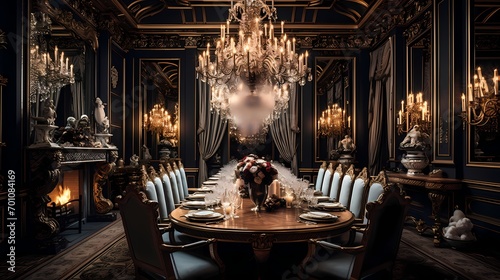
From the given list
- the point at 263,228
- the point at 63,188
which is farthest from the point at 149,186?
the point at 63,188

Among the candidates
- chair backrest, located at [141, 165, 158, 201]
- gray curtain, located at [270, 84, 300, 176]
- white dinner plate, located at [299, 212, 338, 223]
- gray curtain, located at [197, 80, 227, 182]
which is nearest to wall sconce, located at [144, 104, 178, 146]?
gray curtain, located at [197, 80, 227, 182]

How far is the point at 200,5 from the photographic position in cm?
584

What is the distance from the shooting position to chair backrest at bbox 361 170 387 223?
239 centimetres

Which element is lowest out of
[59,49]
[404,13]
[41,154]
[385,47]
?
[41,154]

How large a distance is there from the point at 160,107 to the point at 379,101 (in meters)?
4.59

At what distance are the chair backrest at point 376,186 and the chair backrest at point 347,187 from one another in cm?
47

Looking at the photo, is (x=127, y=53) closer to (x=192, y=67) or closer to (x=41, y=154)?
(x=192, y=67)

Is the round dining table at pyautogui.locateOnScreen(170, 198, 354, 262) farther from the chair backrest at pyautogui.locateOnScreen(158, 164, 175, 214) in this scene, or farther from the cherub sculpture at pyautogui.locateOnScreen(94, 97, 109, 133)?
the cherub sculpture at pyautogui.locateOnScreen(94, 97, 109, 133)

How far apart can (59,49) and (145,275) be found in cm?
369

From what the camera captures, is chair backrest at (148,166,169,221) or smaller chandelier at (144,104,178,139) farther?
smaller chandelier at (144,104,178,139)

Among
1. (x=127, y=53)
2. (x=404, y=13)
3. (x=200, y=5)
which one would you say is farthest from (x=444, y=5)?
(x=127, y=53)

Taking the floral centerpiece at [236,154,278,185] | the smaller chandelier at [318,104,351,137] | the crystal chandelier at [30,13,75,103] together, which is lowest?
the floral centerpiece at [236,154,278,185]

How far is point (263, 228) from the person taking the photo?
195cm

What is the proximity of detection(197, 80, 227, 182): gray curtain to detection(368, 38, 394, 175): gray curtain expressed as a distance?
2.80m
